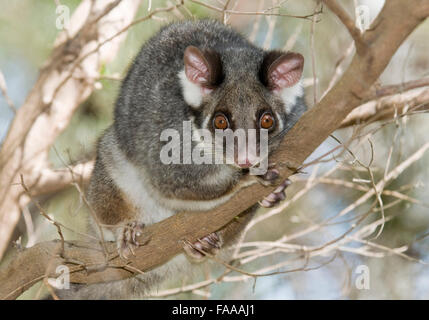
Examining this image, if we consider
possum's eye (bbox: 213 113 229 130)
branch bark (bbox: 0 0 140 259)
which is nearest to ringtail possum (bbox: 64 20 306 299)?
possum's eye (bbox: 213 113 229 130)

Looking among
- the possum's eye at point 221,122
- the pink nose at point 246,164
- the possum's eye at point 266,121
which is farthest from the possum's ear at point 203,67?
the pink nose at point 246,164

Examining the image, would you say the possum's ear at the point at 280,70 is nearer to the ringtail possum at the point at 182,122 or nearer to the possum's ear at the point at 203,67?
the ringtail possum at the point at 182,122

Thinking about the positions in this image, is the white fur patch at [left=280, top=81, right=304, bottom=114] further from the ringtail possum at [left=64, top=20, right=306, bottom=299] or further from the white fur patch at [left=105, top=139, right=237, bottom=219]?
the white fur patch at [left=105, top=139, right=237, bottom=219]

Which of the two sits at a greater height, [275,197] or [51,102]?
[51,102]

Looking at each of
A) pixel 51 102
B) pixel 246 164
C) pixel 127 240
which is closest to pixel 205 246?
pixel 127 240

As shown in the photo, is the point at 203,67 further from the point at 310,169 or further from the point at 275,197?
the point at 310,169

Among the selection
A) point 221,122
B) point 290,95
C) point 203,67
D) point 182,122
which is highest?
point 203,67
